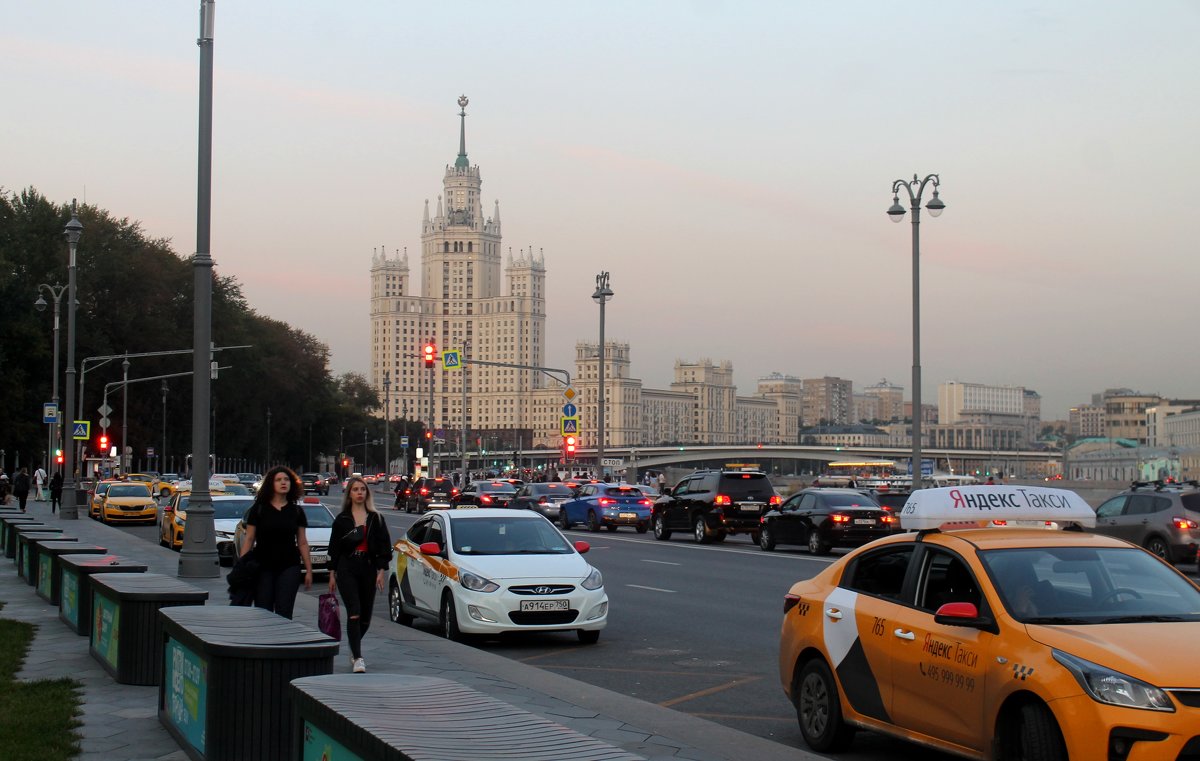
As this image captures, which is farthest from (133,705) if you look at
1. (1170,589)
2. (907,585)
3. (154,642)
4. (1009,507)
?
(1170,589)

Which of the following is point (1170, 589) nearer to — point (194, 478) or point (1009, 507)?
point (1009, 507)

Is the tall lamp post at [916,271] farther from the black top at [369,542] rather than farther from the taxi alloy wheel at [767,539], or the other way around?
the black top at [369,542]

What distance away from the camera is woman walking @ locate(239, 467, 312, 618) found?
12234 mm

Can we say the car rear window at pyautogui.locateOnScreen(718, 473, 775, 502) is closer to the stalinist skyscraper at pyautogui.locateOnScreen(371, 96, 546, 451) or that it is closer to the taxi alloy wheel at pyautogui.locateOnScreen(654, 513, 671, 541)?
the taxi alloy wheel at pyautogui.locateOnScreen(654, 513, 671, 541)

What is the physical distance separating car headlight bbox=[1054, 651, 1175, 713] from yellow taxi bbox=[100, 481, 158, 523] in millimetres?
44525

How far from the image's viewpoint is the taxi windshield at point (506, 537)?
1609cm

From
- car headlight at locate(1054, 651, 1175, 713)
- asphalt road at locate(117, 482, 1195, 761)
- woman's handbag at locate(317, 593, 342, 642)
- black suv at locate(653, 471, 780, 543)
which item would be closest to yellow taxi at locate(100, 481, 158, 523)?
black suv at locate(653, 471, 780, 543)

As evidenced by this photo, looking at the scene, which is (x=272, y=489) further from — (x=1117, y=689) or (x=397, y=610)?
(x=1117, y=689)

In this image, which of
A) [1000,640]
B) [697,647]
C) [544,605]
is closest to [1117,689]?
[1000,640]

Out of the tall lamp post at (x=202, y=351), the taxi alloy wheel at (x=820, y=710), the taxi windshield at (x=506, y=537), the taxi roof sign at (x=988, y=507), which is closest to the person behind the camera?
the taxi alloy wheel at (x=820, y=710)

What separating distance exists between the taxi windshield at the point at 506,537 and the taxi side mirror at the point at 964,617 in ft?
28.7

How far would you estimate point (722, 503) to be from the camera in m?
36.3

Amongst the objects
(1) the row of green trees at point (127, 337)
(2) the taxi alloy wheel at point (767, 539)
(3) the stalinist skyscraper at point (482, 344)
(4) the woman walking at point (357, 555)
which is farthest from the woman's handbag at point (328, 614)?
(3) the stalinist skyscraper at point (482, 344)

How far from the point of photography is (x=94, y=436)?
84.2 meters
